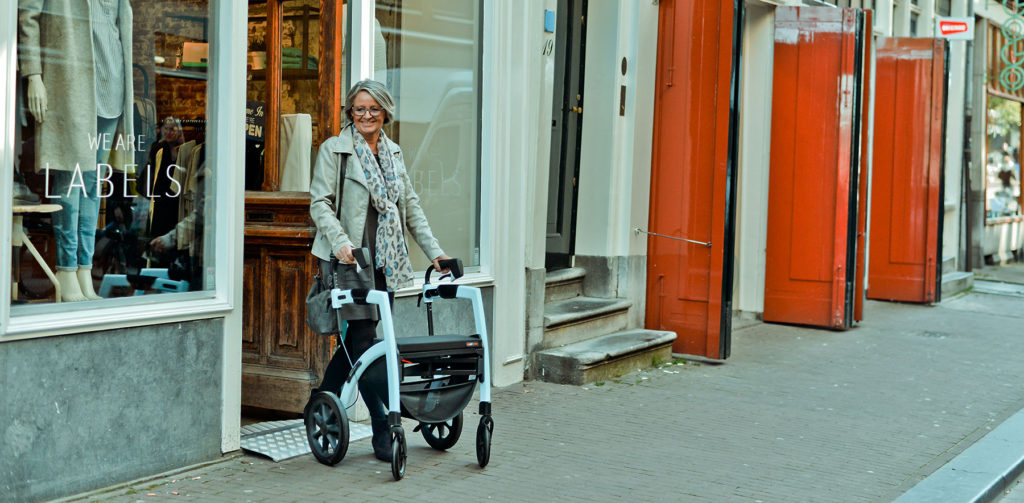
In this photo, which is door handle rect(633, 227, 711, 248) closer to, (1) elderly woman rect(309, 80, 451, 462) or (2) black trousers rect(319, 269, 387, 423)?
(1) elderly woman rect(309, 80, 451, 462)

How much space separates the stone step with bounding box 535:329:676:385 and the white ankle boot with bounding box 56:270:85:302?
3.79 meters

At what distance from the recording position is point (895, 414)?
749 centimetres

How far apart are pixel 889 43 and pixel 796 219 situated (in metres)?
3.50

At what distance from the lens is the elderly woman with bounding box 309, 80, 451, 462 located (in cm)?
548

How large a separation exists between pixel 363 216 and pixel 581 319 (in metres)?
3.53

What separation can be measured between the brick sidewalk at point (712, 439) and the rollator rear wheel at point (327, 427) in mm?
76

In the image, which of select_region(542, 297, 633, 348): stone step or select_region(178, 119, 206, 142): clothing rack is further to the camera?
select_region(542, 297, 633, 348): stone step

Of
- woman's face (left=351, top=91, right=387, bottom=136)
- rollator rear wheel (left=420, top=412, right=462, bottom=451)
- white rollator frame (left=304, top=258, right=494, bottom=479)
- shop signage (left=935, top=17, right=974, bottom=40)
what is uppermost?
shop signage (left=935, top=17, right=974, bottom=40)

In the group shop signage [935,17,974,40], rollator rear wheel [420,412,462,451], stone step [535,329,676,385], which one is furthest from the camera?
shop signage [935,17,974,40]

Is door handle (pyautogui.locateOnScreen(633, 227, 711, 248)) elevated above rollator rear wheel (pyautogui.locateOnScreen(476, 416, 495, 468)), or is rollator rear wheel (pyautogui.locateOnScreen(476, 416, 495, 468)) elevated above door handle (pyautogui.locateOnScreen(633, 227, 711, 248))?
door handle (pyautogui.locateOnScreen(633, 227, 711, 248))

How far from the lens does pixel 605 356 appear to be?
8297mm

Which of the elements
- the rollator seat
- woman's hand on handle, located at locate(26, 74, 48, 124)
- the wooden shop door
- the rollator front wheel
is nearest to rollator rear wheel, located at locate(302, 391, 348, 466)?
the rollator front wheel

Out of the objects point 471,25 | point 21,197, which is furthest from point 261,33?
point 21,197

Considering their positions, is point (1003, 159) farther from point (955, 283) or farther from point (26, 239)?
point (26, 239)
